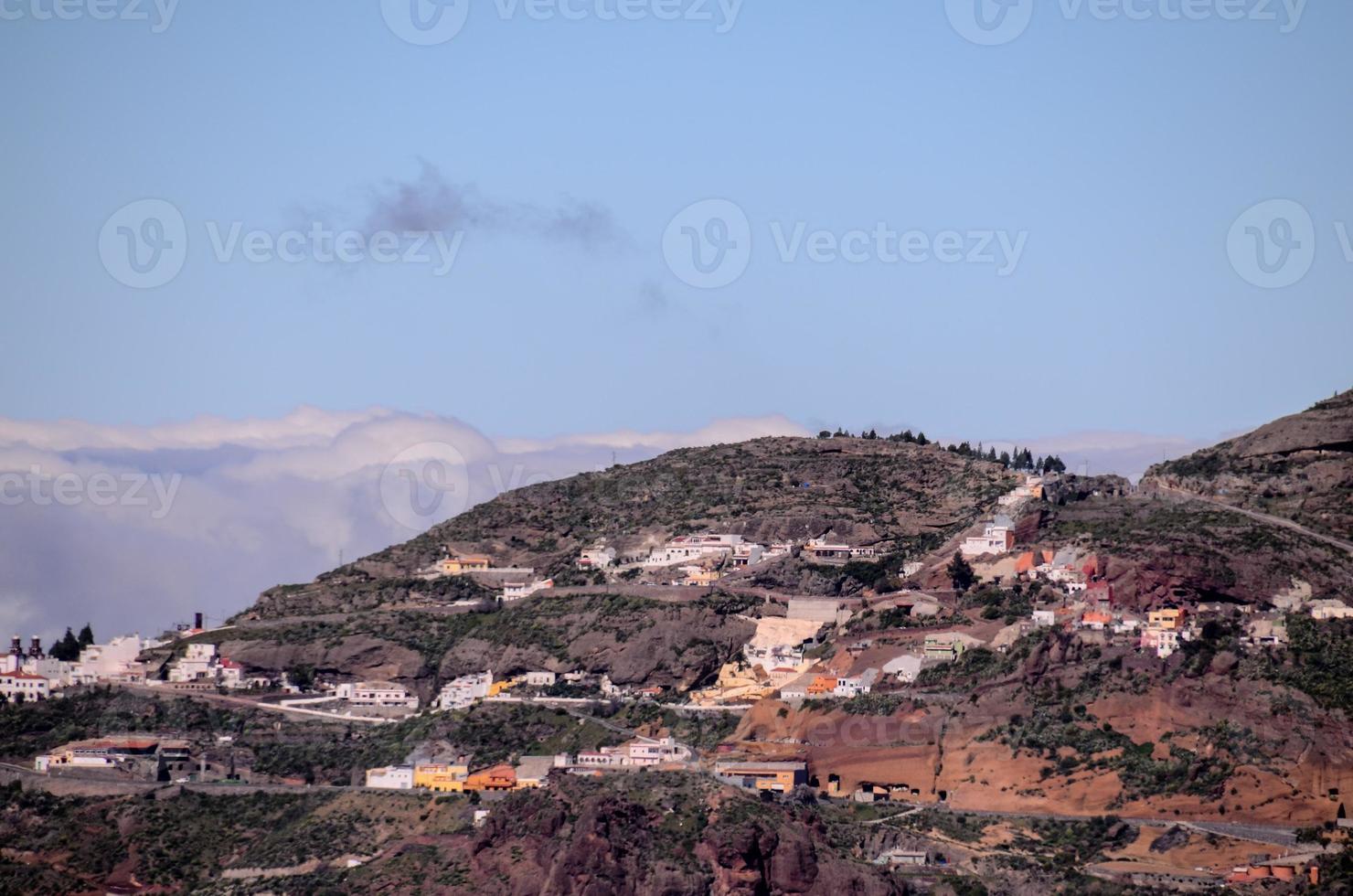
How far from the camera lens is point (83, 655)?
12350cm

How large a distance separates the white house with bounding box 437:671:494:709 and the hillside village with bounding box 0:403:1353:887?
11cm

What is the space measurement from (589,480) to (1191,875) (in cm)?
5954

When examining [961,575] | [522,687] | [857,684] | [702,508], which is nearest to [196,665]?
[522,687]

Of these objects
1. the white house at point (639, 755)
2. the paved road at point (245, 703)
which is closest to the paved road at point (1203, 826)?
the white house at point (639, 755)

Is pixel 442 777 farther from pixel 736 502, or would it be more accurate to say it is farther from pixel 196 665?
pixel 736 502

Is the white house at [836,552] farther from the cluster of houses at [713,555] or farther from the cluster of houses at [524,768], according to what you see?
the cluster of houses at [524,768]

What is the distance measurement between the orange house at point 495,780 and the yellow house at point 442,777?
418 mm

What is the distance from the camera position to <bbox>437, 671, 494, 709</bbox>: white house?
11650 centimetres

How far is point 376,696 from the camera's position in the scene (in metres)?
120

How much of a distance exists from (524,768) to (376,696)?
636 inches

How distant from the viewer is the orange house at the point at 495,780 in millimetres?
104562

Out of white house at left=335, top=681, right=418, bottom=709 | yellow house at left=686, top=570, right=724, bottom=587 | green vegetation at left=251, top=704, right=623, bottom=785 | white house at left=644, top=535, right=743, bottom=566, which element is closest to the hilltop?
white house at left=644, top=535, right=743, bottom=566

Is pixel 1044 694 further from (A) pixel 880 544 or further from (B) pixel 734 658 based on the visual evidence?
(A) pixel 880 544

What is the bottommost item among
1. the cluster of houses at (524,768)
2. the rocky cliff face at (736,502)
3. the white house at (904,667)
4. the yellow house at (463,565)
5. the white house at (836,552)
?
the cluster of houses at (524,768)
